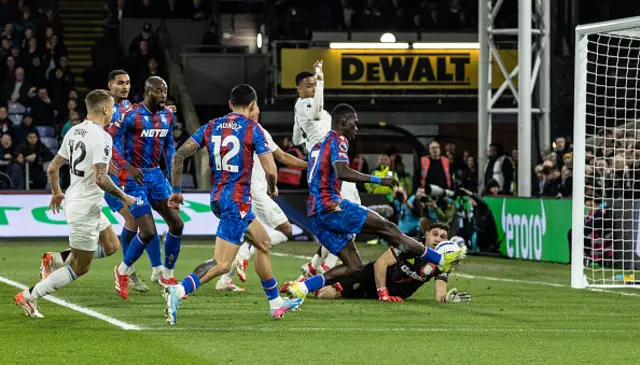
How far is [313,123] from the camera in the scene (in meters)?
15.1

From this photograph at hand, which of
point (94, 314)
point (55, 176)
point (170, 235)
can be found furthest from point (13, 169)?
point (94, 314)

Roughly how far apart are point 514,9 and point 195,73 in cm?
824

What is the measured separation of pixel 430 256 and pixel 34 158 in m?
14.8

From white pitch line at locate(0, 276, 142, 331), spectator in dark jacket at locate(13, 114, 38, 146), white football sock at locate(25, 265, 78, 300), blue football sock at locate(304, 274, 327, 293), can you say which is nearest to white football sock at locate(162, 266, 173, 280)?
white pitch line at locate(0, 276, 142, 331)

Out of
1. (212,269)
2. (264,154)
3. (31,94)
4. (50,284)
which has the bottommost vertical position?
(50,284)

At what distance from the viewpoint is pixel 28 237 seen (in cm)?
2392

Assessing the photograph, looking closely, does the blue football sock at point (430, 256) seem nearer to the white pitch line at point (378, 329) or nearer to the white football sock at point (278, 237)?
the white pitch line at point (378, 329)

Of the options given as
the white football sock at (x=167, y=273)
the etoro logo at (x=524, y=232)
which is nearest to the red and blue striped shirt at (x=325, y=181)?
the white football sock at (x=167, y=273)

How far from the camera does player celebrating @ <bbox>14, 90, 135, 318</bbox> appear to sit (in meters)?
11.1

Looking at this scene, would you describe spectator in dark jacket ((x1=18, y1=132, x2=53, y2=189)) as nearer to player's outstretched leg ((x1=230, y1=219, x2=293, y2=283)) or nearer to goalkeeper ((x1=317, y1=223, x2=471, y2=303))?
player's outstretched leg ((x1=230, y1=219, x2=293, y2=283))

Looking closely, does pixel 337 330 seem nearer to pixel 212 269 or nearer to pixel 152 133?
pixel 212 269

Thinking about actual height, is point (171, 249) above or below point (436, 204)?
above

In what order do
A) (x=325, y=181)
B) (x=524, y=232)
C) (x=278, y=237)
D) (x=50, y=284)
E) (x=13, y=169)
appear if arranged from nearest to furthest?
(x=50, y=284) → (x=325, y=181) → (x=278, y=237) → (x=524, y=232) → (x=13, y=169)

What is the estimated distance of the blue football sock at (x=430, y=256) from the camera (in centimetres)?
1224
